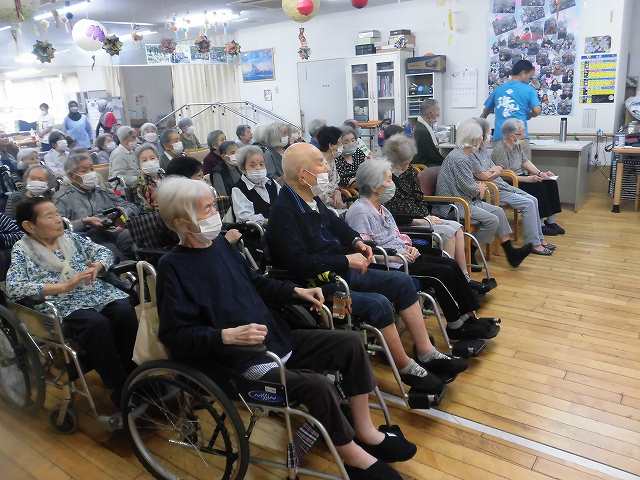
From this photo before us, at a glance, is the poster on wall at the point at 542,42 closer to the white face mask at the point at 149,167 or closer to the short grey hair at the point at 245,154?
the short grey hair at the point at 245,154

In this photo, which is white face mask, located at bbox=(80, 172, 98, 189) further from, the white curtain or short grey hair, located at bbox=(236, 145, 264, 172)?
the white curtain

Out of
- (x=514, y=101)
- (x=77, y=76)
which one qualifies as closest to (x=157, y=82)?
(x=77, y=76)

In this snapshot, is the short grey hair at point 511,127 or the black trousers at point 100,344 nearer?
the black trousers at point 100,344

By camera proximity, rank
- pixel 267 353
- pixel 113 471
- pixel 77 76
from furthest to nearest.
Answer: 1. pixel 77 76
2. pixel 113 471
3. pixel 267 353

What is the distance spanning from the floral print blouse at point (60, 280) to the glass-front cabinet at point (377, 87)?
17.8ft

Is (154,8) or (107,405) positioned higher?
(154,8)

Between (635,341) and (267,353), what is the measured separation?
2.11m

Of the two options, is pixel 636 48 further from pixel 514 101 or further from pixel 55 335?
pixel 55 335

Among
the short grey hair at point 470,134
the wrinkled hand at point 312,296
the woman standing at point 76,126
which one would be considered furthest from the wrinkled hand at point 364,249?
the woman standing at point 76,126

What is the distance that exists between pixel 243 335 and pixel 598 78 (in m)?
5.62

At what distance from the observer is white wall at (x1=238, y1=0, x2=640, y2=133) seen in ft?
18.3

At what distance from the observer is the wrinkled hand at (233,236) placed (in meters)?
2.57

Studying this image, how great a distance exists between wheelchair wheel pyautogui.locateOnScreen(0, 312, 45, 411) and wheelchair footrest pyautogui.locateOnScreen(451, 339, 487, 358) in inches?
71.0

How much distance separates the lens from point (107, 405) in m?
2.30
